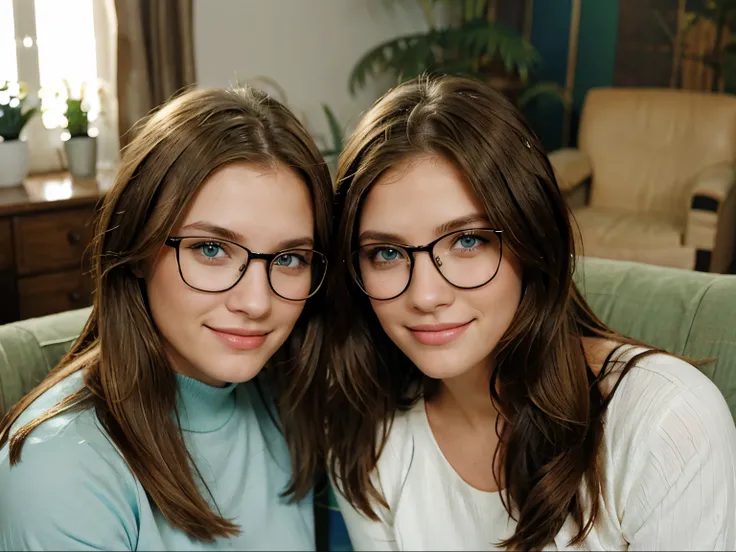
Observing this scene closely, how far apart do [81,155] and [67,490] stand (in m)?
2.43

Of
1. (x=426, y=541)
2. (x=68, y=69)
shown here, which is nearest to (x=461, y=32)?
(x=68, y=69)

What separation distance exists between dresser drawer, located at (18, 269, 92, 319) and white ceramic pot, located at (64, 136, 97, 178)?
0.59 meters

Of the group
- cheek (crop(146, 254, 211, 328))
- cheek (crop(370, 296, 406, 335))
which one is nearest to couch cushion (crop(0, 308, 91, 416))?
cheek (crop(146, 254, 211, 328))

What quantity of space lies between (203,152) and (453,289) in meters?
0.44

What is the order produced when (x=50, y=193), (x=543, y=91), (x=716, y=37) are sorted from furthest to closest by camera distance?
(x=543, y=91)
(x=716, y=37)
(x=50, y=193)

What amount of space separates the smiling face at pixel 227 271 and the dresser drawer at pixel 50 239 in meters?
1.60

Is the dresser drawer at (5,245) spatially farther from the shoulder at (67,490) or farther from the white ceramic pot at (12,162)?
the shoulder at (67,490)

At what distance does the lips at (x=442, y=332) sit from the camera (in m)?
1.28

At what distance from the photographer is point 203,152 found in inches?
49.1

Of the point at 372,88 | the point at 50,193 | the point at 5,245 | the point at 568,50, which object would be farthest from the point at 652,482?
the point at 568,50

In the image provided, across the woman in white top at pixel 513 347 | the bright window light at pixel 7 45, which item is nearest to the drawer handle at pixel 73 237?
the bright window light at pixel 7 45

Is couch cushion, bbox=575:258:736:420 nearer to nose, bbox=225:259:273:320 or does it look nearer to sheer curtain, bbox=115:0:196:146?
nose, bbox=225:259:273:320

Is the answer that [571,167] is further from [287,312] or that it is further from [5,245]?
[287,312]

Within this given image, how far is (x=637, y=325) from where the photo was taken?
1.56 metres
